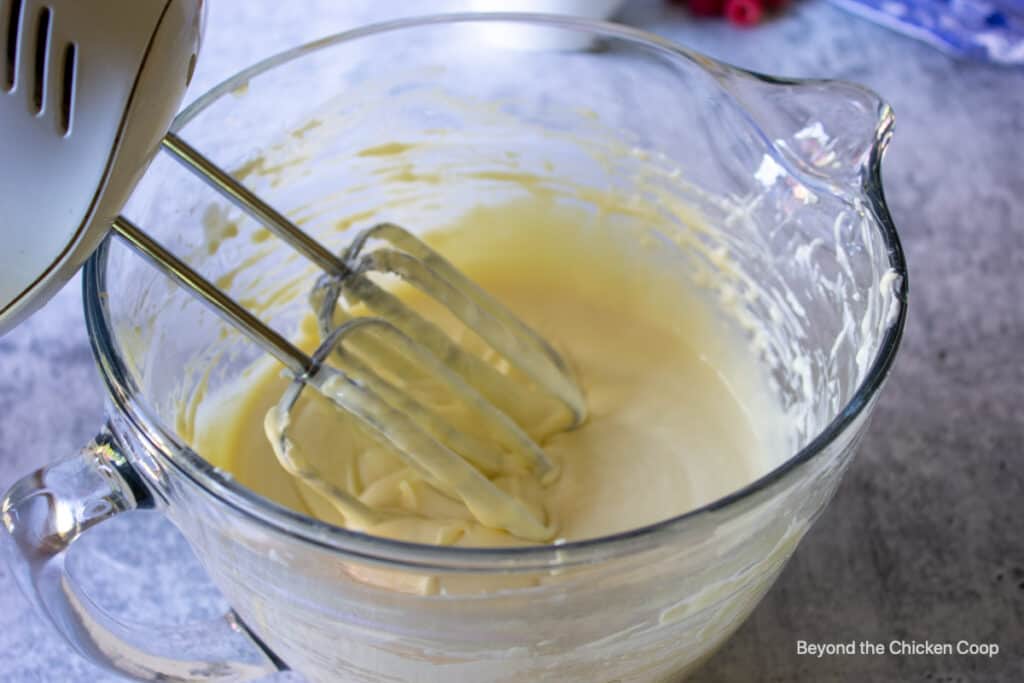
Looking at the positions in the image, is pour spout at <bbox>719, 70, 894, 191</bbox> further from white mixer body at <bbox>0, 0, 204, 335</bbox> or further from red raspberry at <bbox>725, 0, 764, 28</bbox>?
red raspberry at <bbox>725, 0, 764, 28</bbox>

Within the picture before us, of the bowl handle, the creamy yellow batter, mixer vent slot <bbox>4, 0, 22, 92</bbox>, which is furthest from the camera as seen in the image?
the creamy yellow batter

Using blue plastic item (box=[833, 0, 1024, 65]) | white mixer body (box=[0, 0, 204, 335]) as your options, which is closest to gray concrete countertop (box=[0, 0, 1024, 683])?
blue plastic item (box=[833, 0, 1024, 65])

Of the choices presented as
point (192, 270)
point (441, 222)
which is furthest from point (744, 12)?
point (192, 270)

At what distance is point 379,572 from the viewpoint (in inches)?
21.5

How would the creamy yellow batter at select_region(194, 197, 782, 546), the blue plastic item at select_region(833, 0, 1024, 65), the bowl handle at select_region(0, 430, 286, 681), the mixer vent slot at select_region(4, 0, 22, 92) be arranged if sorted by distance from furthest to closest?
1. the blue plastic item at select_region(833, 0, 1024, 65)
2. the creamy yellow batter at select_region(194, 197, 782, 546)
3. the bowl handle at select_region(0, 430, 286, 681)
4. the mixer vent slot at select_region(4, 0, 22, 92)

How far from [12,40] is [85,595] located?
0.35 m

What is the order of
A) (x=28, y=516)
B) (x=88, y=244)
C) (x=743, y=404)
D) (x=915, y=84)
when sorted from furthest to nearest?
(x=915, y=84)
(x=743, y=404)
(x=28, y=516)
(x=88, y=244)

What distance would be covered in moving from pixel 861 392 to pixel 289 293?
511 mm

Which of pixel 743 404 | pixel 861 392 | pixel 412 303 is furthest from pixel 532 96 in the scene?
pixel 861 392

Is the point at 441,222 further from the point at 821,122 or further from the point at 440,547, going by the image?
the point at 440,547

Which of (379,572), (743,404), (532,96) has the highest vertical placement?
(532,96)

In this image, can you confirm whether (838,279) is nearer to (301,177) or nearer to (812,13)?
(301,177)

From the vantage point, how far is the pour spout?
0.73m

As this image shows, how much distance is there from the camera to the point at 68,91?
0.48 metres
